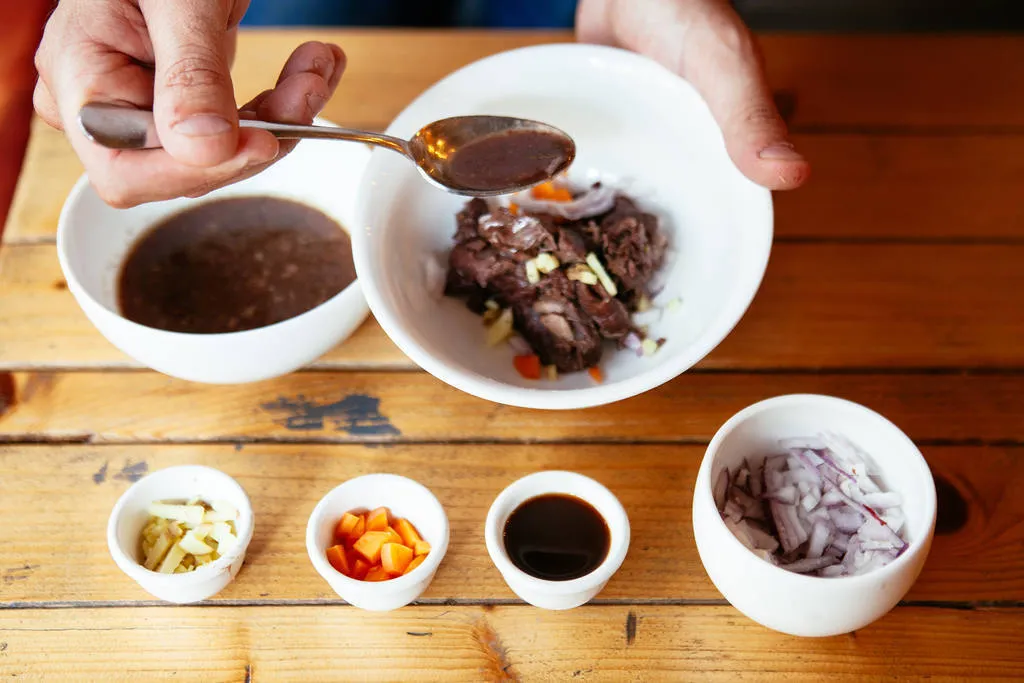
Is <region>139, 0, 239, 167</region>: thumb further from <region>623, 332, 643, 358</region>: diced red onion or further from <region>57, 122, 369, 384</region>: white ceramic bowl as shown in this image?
<region>623, 332, 643, 358</region>: diced red onion

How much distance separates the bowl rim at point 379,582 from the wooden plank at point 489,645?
11 centimetres

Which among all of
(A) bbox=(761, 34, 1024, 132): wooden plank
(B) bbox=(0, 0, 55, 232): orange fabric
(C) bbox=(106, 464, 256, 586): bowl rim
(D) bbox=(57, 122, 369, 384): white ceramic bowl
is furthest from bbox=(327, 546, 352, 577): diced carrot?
(B) bbox=(0, 0, 55, 232): orange fabric

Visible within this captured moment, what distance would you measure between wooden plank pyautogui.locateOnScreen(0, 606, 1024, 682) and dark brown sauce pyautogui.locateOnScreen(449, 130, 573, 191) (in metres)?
0.78

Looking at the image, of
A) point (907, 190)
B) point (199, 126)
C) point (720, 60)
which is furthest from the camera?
point (907, 190)

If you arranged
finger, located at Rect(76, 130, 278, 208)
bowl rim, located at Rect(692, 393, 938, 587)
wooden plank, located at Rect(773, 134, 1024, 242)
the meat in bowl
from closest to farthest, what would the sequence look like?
bowl rim, located at Rect(692, 393, 938, 587), finger, located at Rect(76, 130, 278, 208), the meat in bowl, wooden plank, located at Rect(773, 134, 1024, 242)

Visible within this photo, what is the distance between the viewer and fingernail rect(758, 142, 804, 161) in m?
1.54

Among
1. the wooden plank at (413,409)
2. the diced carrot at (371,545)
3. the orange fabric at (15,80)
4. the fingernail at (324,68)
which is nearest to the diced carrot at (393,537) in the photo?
the diced carrot at (371,545)

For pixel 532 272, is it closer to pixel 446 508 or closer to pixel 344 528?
pixel 446 508

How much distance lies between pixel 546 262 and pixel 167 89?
0.72 meters

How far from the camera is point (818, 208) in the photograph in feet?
6.61

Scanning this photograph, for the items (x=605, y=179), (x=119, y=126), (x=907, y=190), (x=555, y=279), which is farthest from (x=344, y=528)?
(x=907, y=190)

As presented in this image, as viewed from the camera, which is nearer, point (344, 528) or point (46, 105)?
point (344, 528)

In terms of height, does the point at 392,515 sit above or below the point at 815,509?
below

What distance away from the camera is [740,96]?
1.68m
